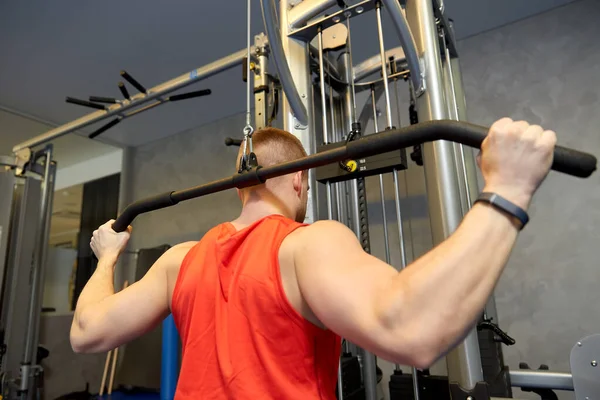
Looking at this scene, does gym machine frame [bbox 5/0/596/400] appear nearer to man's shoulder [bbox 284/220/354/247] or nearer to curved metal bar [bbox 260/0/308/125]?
curved metal bar [bbox 260/0/308/125]

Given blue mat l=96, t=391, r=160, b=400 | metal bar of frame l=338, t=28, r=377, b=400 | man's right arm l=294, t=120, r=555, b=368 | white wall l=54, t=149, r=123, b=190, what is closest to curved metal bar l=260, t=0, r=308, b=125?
metal bar of frame l=338, t=28, r=377, b=400

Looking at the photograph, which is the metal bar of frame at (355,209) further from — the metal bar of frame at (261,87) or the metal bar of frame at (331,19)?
the metal bar of frame at (261,87)

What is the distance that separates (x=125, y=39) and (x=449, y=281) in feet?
8.75

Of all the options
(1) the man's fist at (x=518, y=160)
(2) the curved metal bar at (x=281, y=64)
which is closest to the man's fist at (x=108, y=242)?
(2) the curved metal bar at (x=281, y=64)

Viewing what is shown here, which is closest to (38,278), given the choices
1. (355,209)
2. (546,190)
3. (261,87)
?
(261,87)

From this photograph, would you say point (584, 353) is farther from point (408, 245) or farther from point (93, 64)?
point (93, 64)

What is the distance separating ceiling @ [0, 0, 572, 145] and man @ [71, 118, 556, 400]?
5.37 feet

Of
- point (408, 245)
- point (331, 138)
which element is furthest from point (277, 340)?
point (408, 245)

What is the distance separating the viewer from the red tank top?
79 cm

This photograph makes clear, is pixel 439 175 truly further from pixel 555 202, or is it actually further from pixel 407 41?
pixel 555 202

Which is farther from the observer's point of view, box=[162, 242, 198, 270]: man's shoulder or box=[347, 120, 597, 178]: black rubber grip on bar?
box=[162, 242, 198, 270]: man's shoulder

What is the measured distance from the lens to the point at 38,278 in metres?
2.93

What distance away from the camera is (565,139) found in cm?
229

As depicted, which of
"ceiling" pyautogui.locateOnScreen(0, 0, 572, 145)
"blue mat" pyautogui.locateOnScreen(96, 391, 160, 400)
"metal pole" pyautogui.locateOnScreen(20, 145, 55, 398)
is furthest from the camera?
"blue mat" pyautogui.locateOnScreen(96, 391, 160, 400)
